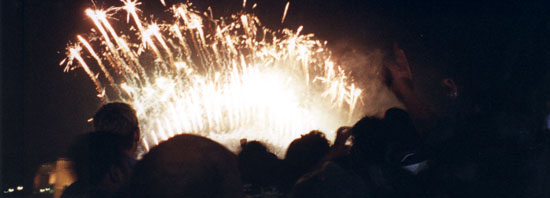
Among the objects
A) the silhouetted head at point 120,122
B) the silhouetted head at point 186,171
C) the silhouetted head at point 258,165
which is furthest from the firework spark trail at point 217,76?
the silhouetted head at point 186,171

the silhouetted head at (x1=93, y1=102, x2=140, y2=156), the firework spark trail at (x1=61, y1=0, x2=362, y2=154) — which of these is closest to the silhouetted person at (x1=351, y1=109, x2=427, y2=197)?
the silhouetted head at (x1=93, y1=102, x2=140, y2=156)

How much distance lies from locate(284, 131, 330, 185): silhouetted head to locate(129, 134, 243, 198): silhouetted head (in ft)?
5.18

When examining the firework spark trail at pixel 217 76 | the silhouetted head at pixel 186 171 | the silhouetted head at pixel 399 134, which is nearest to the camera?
the silhouetted head at pixel 186 171

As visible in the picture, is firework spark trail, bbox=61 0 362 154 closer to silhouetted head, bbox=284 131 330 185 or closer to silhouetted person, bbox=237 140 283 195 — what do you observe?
silhouetted person, bbox=237 140 283 195

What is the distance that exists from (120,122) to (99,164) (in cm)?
35

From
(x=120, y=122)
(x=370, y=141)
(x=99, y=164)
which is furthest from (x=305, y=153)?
(x=99, y=164)

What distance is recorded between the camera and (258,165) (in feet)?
10.0

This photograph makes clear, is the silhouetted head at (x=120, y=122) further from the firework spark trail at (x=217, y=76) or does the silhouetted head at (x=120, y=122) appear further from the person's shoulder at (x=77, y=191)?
the firework spark trail at (x=217, y=76)

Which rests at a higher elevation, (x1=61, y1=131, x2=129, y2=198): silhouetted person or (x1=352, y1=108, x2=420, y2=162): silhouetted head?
(x1=61, y1=131, x2=129, y2=198): silhouetted person

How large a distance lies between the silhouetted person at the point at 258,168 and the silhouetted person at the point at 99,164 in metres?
1.11

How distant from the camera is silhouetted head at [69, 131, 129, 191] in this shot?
1.64 m

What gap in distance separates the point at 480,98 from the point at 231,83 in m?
6.53

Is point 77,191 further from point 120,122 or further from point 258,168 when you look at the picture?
point 258,168

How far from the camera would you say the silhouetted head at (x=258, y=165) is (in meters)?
2.86
